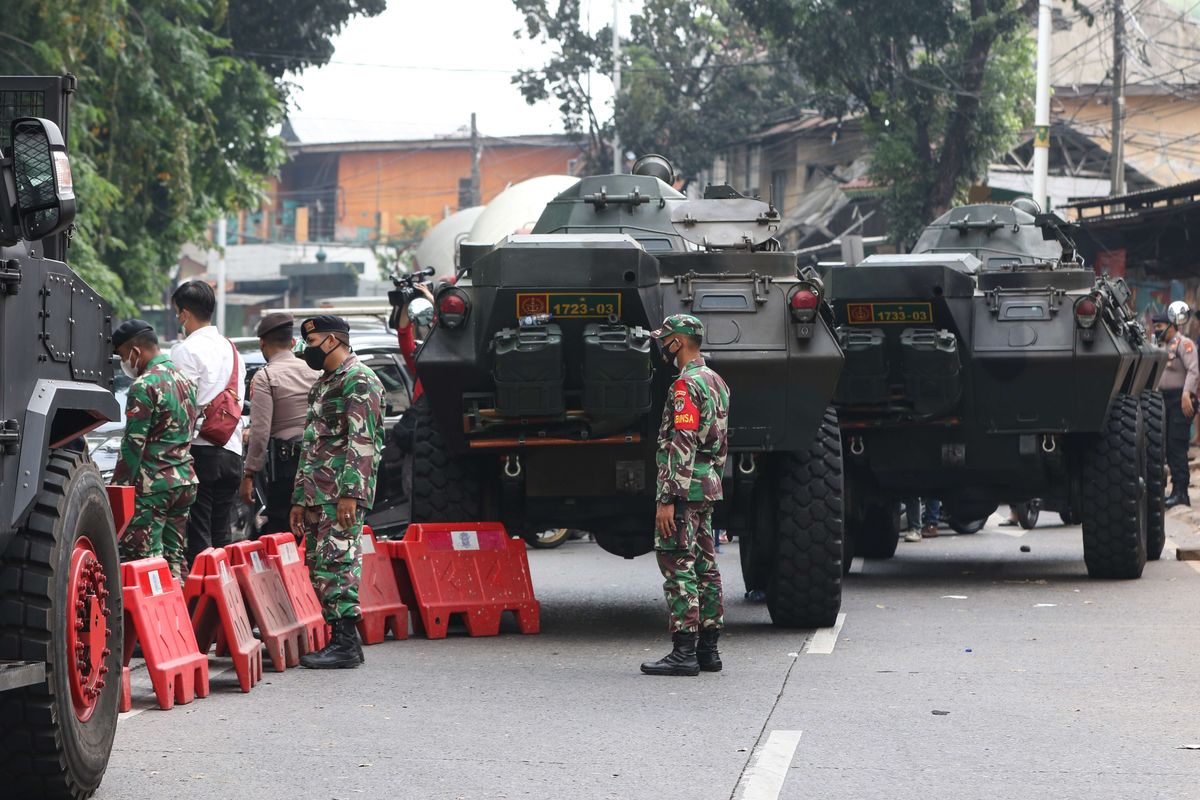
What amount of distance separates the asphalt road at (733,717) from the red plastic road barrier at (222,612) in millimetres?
158

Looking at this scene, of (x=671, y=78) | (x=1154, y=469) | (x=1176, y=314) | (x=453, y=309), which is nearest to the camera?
(x=453, y=309)

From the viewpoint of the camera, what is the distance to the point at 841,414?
13.1m

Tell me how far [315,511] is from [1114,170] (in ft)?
81.1

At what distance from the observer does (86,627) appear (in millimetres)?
6207

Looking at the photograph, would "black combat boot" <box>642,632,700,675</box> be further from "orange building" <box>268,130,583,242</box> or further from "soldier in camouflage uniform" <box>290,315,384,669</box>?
"orange building" <box>268,130,583,242</box>

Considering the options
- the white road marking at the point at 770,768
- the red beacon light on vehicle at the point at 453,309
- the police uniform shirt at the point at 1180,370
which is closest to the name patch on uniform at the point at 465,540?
the red beacon light on vehicle at the point at 453,309

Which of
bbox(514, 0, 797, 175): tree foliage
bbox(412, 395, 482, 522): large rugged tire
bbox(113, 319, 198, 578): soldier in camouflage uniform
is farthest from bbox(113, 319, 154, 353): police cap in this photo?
bbox(514, 0, 797, 175): tree foliage

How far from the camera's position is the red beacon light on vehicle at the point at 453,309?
10109mm

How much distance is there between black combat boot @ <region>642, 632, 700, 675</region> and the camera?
352 inches

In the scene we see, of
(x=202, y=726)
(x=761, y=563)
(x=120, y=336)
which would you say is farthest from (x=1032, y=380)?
(x=202, y=726)

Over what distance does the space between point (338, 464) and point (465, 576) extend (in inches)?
52.7

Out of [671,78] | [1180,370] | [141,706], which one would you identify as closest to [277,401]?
[141,706]

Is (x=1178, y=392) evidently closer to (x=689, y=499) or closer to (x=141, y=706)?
(x=689, y=499)

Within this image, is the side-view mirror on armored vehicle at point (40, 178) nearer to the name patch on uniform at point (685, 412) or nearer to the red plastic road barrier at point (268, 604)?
the red plastic road barrier at point (268, 604)
